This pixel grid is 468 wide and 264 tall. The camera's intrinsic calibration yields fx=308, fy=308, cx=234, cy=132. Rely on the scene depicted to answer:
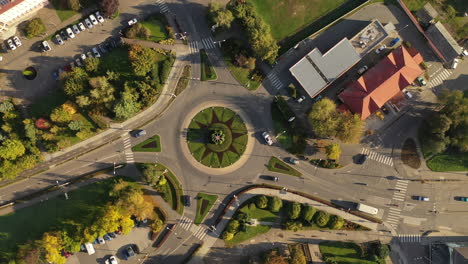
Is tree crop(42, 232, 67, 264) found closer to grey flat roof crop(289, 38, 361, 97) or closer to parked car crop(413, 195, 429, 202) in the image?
grey flat roof crop(289, 38, 361, 97)

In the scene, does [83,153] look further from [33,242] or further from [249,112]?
[249,112]

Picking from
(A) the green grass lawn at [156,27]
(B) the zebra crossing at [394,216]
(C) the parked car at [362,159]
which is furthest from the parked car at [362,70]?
(A) the green grass lawn at [156,27]

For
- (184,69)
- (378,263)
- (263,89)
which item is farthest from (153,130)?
(378,263)

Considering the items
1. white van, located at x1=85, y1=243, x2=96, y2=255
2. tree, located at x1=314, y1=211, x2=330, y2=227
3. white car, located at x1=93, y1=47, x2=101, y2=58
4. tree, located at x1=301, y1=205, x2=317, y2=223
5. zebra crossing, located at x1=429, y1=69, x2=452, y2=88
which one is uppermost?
white car, located at x1=93, y1=47, x2=101, y2=58

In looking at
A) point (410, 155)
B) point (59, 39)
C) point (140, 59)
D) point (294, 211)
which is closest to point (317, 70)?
point (410, 155)

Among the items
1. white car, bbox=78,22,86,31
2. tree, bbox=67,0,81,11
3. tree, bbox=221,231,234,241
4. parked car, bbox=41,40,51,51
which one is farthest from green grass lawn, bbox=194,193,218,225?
tree, bbox=67,0,81,11

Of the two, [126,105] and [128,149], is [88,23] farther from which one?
[128,149]
